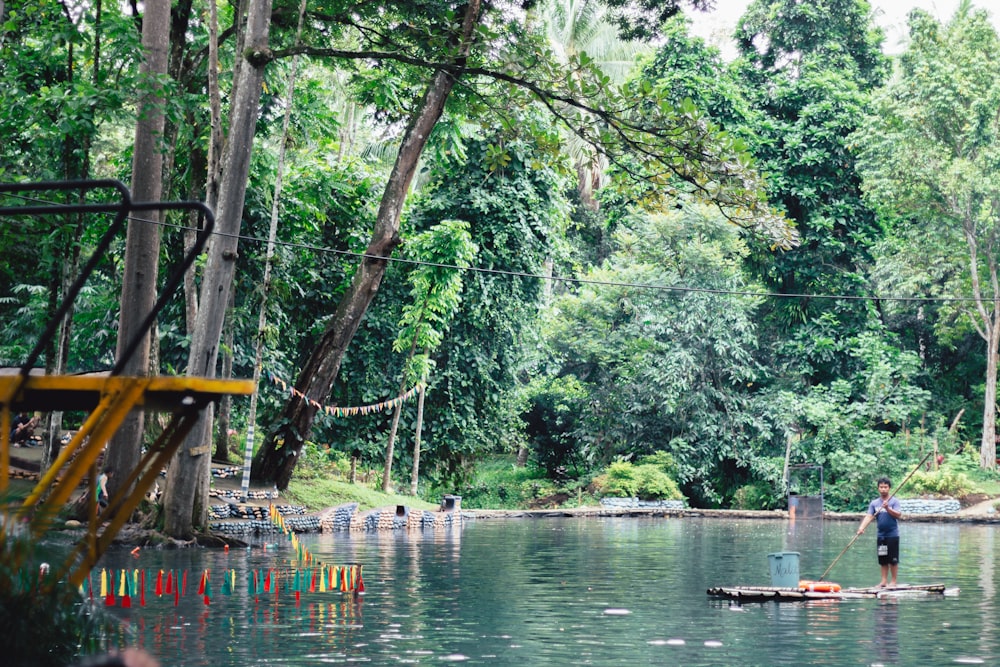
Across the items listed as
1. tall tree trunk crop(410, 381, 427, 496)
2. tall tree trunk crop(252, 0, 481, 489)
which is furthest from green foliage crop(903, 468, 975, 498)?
tall tree trunk crop(252, 0, 481, 489)

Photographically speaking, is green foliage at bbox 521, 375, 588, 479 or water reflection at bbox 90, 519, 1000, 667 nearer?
water reflection at bbox 90, 519, 1000, 667

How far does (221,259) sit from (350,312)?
18.1 ft

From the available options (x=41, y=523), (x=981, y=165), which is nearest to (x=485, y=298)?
(x=981, y=165)

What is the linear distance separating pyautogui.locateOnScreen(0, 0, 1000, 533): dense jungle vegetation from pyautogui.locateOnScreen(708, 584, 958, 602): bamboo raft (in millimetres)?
4464

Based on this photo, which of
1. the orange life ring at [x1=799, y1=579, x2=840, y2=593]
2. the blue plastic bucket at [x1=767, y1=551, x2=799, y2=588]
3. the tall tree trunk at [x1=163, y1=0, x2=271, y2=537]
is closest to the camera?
the blue plastic bucket at [x1=767, y1=551, x2=799, y2=588]

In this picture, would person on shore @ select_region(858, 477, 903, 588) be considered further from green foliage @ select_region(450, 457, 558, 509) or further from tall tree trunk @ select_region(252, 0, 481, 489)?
green foliage @ select_region(450, 457, 558, 509)

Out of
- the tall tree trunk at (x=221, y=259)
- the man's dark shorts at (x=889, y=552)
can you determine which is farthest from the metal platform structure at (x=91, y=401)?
the tall tree trunk at (x=221, y=259)

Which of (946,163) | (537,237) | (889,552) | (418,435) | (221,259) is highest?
(946,163)

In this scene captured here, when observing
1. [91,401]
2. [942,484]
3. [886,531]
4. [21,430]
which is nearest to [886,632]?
[886,531]

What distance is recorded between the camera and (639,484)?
3697 cm

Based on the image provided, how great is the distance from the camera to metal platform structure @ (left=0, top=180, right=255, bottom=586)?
3.92 metres

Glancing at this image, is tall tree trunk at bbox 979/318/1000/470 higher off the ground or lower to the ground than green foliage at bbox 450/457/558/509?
higher

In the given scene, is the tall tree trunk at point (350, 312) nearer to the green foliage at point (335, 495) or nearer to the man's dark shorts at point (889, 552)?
the green foliage at point (335, 495)

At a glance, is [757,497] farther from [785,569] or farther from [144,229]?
[144,229]
